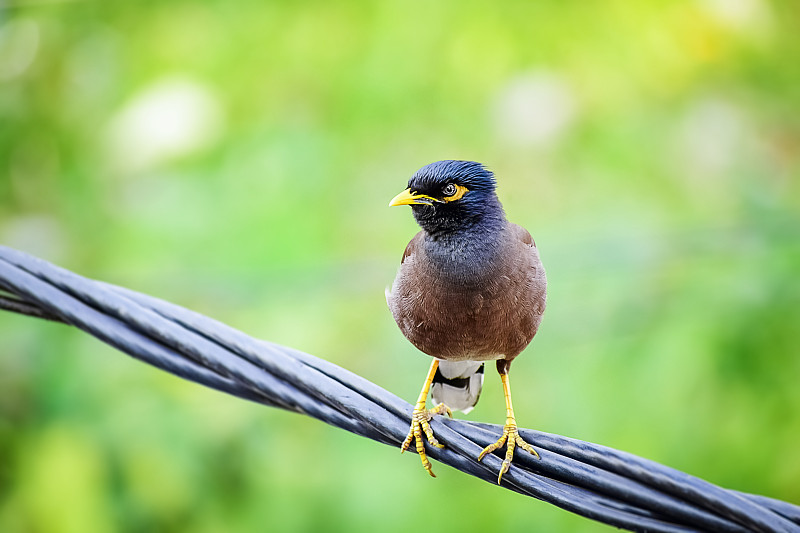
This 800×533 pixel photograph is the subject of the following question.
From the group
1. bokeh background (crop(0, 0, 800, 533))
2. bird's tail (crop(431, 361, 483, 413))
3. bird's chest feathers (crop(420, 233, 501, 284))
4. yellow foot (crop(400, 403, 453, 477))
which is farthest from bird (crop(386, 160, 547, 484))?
bokeh background (crop(0, 0, 800, 533))

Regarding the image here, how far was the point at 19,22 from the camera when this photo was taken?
2.71 m

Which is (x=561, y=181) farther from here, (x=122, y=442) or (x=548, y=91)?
(x=122, y=442)

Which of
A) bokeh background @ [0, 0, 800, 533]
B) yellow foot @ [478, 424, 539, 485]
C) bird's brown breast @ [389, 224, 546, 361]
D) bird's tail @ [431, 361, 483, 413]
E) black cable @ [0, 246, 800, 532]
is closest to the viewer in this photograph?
black cable @ [0, 246, 800, 532]

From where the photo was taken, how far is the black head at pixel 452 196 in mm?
1088

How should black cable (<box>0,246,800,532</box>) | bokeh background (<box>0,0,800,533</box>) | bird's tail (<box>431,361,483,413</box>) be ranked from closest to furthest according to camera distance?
1. black cable (<box>0,246,800,532</box>)
2. bird's tail (<box>431,361,483,413</box>)
3. bokeh background (<box>0,0,800,533</box>)

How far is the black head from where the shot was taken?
1.09 metres

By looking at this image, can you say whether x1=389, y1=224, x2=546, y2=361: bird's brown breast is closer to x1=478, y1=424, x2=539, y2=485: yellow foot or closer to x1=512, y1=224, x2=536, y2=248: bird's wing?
x1=512, y1=224, x2=536, y2=248: bird's wing

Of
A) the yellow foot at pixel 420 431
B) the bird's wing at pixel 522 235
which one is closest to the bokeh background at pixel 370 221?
the bird's wing at pixel 522 235

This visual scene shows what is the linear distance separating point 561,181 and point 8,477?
210 centimetres

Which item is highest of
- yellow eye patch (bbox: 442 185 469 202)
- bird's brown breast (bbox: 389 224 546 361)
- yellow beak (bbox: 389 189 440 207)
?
yellow eye patch (bbox: 442 185 469 202)

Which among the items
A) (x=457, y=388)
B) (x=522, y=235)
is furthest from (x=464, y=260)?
(x=457, y=388)

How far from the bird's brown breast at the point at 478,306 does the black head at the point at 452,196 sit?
0.05 m


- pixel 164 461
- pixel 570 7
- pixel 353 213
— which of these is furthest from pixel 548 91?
pixel 164 461

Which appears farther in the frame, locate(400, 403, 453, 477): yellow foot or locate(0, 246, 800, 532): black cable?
locate(400, 403, 453, 477): yellow foot
